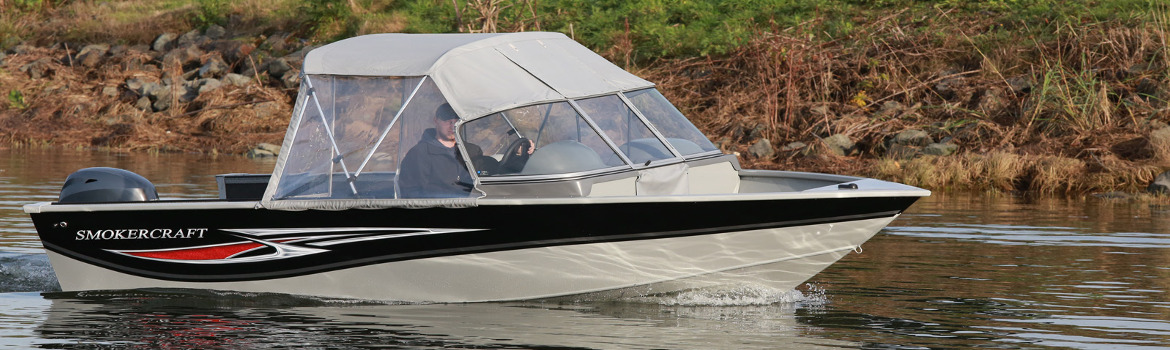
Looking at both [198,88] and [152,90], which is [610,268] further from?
[152,90]

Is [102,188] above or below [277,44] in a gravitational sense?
below

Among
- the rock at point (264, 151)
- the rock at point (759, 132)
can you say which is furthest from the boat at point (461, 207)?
the rock at point (264, 151)

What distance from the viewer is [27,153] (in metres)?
22.3

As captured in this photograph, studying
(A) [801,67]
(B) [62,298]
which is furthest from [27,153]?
(B) [62,298]

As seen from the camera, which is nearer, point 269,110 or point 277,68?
point 269,110

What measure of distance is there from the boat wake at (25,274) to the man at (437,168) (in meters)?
3.09

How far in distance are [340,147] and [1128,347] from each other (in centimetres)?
495

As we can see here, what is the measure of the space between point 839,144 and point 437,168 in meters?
11.7

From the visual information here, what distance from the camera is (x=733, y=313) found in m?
8.23

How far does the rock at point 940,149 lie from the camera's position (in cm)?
1786

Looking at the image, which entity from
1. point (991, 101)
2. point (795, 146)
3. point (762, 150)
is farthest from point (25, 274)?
point (991, 101)

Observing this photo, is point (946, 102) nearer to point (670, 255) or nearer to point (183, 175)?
point (183, 175)

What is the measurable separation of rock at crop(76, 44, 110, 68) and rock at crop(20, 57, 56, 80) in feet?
2.23

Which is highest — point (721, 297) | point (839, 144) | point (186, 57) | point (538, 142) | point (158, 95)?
point (186, 57)
